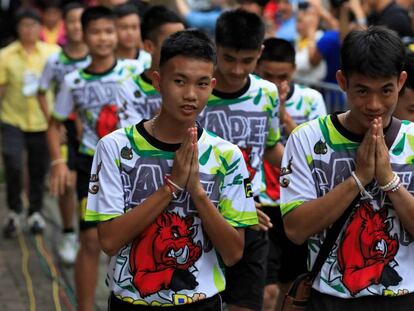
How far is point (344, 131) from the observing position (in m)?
4.09

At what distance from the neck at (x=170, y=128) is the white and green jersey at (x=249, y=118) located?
1.43 metres

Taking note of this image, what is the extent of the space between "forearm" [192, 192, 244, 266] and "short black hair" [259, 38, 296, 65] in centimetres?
250

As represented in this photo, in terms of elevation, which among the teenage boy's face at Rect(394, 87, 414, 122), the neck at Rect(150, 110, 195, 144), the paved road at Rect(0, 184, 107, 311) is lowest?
the paved road at Rect(0, 184, 107, 311)

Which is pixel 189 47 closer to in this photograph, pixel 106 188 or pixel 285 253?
pixel 106 188

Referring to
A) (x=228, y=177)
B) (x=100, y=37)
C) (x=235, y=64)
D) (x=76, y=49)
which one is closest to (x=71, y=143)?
(x=100, y=37)

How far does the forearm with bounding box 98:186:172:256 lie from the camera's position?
13.3 feet

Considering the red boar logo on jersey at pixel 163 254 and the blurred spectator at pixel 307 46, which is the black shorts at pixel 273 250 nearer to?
the red boar logo on jersey at pixel 163 254

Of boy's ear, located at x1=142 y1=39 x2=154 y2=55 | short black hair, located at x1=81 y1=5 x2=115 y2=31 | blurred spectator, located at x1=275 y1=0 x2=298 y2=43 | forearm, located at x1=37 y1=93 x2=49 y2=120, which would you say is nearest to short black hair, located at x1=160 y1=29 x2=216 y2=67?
boy's ear, located at x1=142 y1=39 x2=154 y2=55

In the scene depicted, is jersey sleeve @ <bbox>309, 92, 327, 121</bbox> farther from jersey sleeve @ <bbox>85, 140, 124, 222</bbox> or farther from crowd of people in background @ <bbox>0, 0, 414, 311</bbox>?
jersey sleeve @ <bbox>85, 140, 124, 222</bbox>

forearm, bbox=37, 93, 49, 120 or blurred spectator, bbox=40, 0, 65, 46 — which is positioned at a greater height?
blurred spectator, bbox=40, 0, 65, 46

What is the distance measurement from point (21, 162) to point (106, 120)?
3.30 meters

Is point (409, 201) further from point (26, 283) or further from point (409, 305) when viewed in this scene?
point (26, 283)

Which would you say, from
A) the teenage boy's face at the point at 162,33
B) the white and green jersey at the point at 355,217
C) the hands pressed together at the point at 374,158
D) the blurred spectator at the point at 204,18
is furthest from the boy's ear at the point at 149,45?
the blurred spectator at the point at 204,18

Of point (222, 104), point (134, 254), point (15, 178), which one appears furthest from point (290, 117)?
point (15, 178)
